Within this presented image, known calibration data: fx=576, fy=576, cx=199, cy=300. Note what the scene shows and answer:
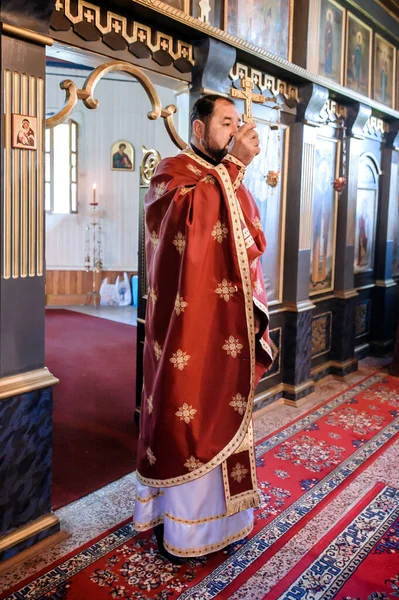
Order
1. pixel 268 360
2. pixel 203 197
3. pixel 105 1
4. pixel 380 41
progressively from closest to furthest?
pixel 203 197 < pixel 268 360 < pixel 105 1 < pixel 380 41

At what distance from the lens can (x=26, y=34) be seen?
239 centimetres

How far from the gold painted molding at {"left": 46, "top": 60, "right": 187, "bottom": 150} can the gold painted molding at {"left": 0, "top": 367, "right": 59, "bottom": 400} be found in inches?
46.6

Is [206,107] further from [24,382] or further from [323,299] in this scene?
[323,299]

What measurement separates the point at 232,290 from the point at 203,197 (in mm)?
404

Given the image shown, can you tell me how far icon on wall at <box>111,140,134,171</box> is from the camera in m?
10.2

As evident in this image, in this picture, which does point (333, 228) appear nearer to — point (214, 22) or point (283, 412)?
point (283, 412)

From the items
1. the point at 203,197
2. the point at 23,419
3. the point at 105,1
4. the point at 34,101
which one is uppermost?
the point at 105,1

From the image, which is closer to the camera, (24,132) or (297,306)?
(24,132)

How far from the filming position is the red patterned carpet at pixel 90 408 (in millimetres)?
3496

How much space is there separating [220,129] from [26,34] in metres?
0.90

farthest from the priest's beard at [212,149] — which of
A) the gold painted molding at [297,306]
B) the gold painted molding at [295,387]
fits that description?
the gold painted molding at [295,387]

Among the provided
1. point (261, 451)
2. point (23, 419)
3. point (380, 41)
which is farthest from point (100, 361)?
point (380, 41)

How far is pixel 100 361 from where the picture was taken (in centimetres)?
611

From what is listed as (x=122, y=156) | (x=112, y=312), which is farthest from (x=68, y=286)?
(x=122, y=156)
